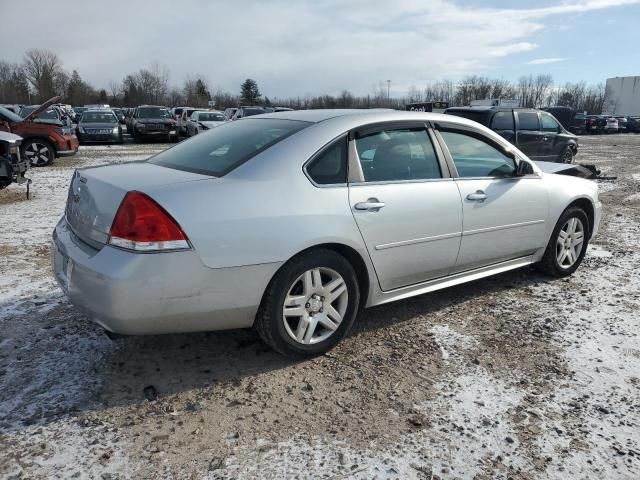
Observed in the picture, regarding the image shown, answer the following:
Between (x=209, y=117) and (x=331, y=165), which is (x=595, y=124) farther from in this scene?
(x=331, y=165)

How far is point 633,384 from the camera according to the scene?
3039 mm

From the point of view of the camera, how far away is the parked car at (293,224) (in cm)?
271

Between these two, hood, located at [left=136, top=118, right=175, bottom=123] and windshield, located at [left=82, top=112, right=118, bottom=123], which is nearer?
windshield, located at [left=82, top=112, right=118, bottom=123]

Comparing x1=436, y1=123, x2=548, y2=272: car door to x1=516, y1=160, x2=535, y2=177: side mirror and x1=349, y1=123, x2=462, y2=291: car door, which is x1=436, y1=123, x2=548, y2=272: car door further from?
x1=349, y1=123, x2=462, y2=291: car door

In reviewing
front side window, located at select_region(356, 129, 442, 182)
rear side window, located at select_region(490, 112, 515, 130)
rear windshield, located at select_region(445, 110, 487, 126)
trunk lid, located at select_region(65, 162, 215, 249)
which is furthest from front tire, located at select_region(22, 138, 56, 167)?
front side window, located at select_region(356, 129, 442, 182)

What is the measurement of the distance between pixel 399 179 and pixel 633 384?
189 centimetres

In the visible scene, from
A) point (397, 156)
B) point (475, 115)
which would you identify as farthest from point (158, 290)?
point (475, 115)

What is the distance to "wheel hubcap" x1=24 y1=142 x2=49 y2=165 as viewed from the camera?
13.2 m

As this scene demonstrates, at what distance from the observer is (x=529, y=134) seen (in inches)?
497

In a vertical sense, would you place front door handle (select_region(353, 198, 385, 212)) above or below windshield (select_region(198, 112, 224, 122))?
below

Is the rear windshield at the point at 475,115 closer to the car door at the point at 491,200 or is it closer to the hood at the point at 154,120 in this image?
the car door at the point at 491,200

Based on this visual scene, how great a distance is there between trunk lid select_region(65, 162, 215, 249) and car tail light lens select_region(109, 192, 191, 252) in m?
0.08

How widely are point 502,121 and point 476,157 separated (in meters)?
8.70

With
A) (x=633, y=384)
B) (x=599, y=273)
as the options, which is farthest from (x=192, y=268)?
(x=599, y=273)
